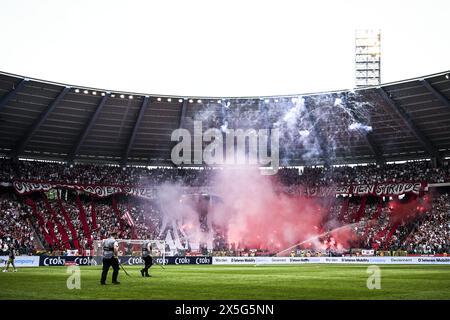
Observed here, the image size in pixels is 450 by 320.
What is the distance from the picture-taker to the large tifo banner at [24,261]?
143 feet

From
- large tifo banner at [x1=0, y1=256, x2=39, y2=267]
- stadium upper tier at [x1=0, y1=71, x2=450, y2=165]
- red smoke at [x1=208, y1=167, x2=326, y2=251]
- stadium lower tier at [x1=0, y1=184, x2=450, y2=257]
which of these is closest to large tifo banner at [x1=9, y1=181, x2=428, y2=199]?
stadium lower tier at [x1=0, y1=184, x2=450, y2=257]

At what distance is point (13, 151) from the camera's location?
63.8 m

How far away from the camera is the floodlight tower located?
250 ft

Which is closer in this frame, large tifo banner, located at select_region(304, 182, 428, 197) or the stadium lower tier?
the stadium lower tier

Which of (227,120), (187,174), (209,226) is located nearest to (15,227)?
(209,226)

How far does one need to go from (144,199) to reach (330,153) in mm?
23940

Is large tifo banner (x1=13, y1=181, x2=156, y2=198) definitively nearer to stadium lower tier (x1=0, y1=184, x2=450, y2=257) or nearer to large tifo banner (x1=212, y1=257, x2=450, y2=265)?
stadium lower tier (x1=0, y1=184, x2=450, y2=257)

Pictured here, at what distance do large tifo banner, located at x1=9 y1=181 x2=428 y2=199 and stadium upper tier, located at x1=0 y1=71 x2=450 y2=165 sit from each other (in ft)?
14.5

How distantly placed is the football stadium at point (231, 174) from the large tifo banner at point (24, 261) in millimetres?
4618

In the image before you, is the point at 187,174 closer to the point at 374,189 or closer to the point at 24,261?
the point at 374,189

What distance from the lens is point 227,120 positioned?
211ft

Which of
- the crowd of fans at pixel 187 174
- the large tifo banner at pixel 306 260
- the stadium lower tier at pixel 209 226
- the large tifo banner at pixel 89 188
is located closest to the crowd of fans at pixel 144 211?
the crowd of fans at pixel 187 174

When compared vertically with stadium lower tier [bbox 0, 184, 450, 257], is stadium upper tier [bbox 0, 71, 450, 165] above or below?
above
